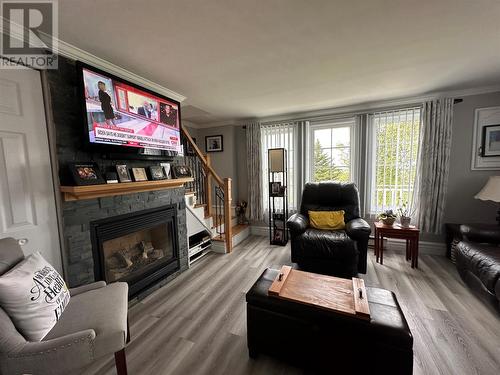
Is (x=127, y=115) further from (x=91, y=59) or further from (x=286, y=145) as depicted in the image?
(x=286, y=145)

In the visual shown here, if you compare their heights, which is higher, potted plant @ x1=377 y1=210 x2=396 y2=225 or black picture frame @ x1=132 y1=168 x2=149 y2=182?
black picture frame @ x1=132 y1=168 x2=149 y2=182

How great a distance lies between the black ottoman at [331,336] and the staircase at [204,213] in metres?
1.85

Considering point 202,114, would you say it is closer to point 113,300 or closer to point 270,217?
point 270,217

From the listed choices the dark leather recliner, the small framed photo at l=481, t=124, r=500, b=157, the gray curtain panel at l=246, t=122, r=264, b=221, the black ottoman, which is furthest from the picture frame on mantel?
the gray curtain panel at l=246, t=122, r=264, b=221

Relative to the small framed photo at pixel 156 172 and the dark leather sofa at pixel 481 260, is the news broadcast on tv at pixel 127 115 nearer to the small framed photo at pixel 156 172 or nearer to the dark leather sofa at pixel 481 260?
the small framed photo at pixel 156 172

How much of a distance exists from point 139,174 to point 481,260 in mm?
3472

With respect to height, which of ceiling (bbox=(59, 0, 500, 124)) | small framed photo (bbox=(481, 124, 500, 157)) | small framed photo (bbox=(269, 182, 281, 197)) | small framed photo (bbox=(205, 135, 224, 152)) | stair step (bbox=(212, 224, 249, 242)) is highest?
ceiling (bbox=(59, 0, 500, 124))

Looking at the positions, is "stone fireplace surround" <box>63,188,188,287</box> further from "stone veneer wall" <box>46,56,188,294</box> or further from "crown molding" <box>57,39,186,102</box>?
→ "crown molding" <box>57,39,186,102</box>

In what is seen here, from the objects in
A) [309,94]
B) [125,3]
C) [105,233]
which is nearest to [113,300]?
[105,233]

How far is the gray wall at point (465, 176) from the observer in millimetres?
2863

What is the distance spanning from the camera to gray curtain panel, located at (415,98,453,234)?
292 cm

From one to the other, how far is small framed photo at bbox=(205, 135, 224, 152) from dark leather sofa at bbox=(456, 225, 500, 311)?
3.91 metres

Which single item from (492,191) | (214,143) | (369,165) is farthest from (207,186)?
(492,191)

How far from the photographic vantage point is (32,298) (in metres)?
1.12
